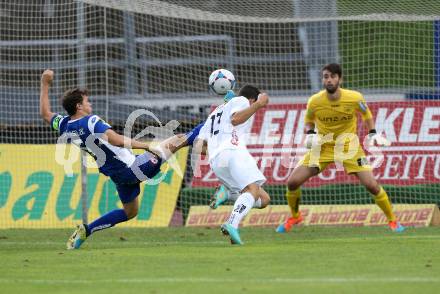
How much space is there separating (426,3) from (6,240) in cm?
835

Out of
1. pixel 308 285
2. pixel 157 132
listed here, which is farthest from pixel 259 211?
pixel 308 285

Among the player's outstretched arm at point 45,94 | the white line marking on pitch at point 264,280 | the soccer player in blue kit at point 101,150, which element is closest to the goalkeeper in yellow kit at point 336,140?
the soccer player in blue kit at point 101,150

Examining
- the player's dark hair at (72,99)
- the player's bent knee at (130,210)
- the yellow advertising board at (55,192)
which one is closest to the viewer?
the player's dark hair at (72,99)

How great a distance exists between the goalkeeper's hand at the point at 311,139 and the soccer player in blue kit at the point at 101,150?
216 centimetres

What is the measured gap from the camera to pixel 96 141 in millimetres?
12938

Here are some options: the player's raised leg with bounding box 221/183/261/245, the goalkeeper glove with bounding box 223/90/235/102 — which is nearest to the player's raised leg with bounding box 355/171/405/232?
the player's raised leg with bounding box 221/183/261/245

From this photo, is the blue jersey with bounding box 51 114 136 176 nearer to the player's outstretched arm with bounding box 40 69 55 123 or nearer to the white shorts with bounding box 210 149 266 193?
the player's outstretched arm with bounding box 40 69 55 123

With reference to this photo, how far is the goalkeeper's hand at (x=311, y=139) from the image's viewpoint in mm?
15023

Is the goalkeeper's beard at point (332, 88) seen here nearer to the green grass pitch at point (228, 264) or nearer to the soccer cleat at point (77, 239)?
the green grass pitch at point (228, 264)

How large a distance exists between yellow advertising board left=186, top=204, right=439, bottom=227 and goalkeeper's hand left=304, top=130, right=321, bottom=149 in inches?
105

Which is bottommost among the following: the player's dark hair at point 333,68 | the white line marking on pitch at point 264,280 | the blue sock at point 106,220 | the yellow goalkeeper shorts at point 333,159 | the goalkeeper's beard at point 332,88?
the white line marking on pitch at point 264,280

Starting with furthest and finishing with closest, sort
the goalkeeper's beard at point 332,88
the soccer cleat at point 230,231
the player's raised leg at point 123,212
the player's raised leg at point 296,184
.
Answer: the player's raised leg at point 296,184 < the goalkeeper's beard at point 332,88 < the player's raised leg at point 123,212 < the soccer cleat at point 230,231

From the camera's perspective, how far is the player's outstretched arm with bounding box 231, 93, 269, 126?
1223 cm

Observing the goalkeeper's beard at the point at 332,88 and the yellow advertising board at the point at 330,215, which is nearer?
the goalkeeper's beard at the point at 332,88
